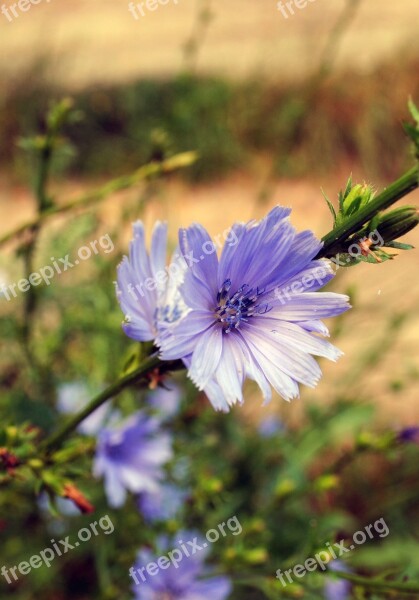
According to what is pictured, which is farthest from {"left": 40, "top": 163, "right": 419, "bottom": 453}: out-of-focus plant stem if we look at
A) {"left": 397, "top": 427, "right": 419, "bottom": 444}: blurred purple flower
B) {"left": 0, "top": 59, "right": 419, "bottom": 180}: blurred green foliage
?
{"left": 0, "top": 59, "right": 419, "bottom": 180}: blurred green foliage

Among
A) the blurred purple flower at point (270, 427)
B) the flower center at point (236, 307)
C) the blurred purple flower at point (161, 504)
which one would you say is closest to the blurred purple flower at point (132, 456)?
the blurred purple flower at point (161, 504)

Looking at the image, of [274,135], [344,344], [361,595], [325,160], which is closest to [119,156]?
[274,135]

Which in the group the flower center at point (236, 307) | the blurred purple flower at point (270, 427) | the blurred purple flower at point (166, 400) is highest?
the blurred purple flower at point (166, 400)

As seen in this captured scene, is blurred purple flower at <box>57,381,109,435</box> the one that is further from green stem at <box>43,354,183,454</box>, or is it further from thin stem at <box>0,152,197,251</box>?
green stem at <box>43,354,183,454</box>

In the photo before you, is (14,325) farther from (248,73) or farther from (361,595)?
(248,73)

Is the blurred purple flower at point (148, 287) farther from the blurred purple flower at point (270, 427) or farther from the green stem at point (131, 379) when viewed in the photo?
the blurred purple flower at point (270, 427)

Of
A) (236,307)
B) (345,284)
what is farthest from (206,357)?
(345,284)

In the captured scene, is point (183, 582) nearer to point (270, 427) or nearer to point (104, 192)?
point (270, 427)
